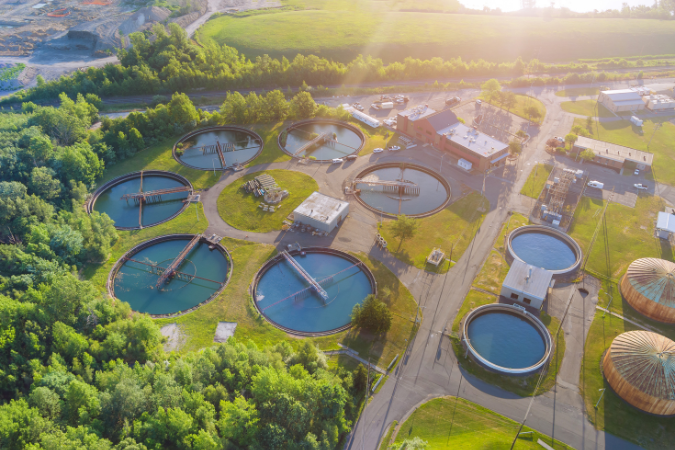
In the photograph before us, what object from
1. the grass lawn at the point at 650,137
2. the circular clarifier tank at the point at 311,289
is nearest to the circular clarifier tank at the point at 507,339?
the circular clarifier tank at the point at 311,289

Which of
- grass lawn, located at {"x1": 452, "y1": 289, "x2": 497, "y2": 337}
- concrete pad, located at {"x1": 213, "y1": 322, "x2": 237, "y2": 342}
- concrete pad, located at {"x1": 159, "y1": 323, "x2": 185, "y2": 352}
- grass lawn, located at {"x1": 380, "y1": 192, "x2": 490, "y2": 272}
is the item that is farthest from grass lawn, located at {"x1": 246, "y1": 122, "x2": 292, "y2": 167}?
grass lawn, located at {"x1": 452, "y1": 289, "x2": 497, "y2": 337}

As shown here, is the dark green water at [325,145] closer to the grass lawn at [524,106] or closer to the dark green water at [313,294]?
the dark green water at [313,294]

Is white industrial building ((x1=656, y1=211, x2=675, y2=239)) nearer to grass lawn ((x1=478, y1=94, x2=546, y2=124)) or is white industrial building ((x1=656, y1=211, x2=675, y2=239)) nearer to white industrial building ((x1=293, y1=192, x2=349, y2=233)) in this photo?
grass lawn ((x1=478, y1=94, x2=546, y2=124))

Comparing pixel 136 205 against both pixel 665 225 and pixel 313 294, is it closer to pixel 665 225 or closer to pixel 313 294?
pixel 313 294

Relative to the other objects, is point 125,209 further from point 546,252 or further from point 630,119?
point 630,119

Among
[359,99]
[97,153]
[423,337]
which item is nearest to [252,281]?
[423,337]

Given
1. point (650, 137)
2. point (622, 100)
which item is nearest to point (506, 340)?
point (650, 137)

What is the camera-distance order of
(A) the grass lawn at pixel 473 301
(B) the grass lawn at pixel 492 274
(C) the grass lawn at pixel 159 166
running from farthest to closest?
(C) the grass lawn at pixel 159 166 → (B) the grass lawn at pixel 492 274 → (A) the grass lawn at pixel 473 301

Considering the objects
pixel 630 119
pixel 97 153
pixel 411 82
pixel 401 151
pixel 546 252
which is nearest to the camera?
pixel 546 252
